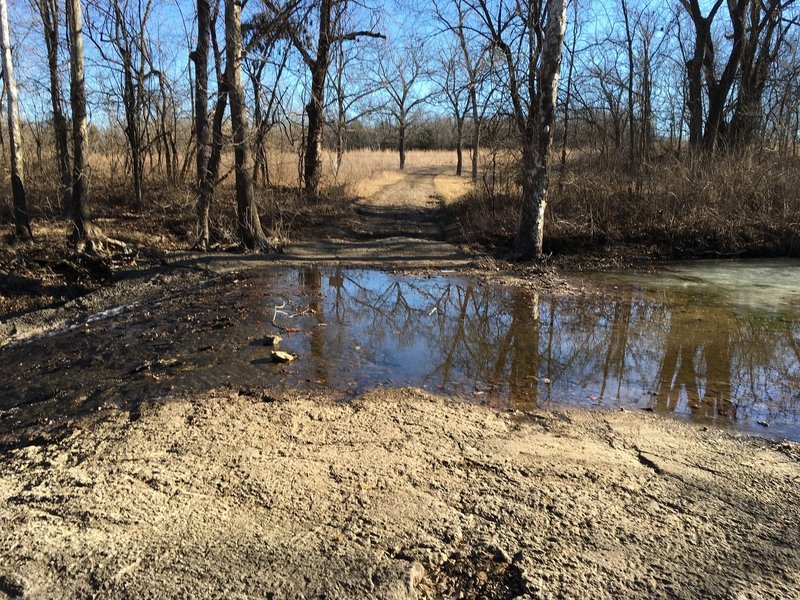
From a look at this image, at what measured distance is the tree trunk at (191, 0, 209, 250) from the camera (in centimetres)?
1132

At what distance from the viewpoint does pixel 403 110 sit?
1809 inches

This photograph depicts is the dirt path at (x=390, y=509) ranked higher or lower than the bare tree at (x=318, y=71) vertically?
lower

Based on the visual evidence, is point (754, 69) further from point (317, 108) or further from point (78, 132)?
point (78, 132)

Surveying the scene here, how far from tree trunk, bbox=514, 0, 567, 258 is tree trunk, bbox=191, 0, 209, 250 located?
6.91 m

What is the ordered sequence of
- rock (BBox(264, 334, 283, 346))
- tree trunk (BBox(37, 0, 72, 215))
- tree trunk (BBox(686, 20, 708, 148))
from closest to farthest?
rock (BBox(264, 334, 283, 346))
tree trunk (BBox(37, 0, 72, 215))
tree trunk (BBox(686, 20, 708, 148))

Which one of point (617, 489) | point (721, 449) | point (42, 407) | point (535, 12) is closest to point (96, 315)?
point (42, 407)

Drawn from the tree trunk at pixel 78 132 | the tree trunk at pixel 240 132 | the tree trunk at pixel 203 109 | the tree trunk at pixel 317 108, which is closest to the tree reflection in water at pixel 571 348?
the tree trunk at pixel 240 132

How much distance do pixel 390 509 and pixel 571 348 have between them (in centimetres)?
406

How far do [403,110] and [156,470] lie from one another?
151ft

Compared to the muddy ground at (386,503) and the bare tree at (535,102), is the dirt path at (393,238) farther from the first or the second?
the muddy ground at (386,503)

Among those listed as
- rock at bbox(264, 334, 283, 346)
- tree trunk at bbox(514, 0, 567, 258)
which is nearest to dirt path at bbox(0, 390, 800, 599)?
rock at bbox(264, 334, 283, 346)

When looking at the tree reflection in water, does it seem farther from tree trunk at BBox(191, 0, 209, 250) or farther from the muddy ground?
tree trunk at BBox(191, 0, 209, 250)

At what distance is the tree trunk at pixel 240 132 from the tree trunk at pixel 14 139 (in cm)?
424

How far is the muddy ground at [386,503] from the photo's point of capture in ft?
8.45
